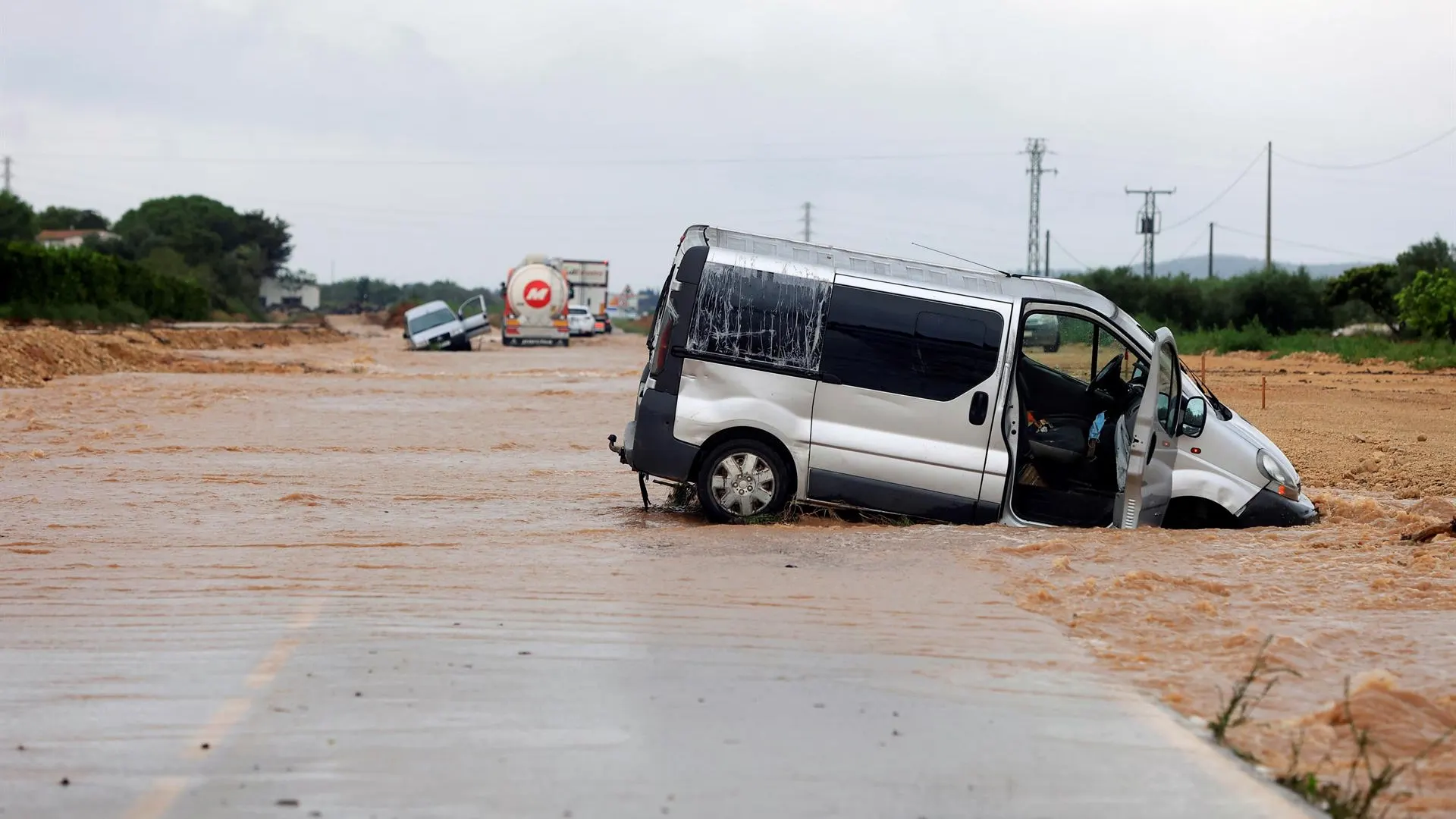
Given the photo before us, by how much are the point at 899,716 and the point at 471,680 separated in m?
1.69

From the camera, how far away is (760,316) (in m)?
10.9

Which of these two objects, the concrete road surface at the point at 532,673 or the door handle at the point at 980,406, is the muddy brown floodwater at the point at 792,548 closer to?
the concrete road surface at the point at 532,673

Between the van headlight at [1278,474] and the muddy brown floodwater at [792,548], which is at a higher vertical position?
the van headlight at [1278,474]

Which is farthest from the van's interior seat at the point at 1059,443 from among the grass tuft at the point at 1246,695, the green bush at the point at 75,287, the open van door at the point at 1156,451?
the green bush at the point at 75,287

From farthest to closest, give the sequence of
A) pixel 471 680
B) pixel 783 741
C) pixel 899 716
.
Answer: pixel 471 680, pixel 899 716, pixel 783 741

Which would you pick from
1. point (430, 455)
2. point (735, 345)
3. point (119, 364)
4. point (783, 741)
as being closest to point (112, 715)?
point (783, 741)

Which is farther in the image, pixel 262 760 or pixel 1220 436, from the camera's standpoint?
pixel 1220 436

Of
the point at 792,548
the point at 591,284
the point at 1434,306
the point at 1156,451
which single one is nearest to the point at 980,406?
the point at 1156,451

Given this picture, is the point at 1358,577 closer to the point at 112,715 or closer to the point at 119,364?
the point at 112,715

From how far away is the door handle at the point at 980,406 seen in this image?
10.7 metres

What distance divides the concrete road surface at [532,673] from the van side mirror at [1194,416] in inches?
54.7

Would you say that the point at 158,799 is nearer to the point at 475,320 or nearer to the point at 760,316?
the point at 760,316

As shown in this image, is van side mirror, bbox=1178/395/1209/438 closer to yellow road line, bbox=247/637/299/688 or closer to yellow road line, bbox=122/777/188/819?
yellow road line, bbox=247/637/299/688

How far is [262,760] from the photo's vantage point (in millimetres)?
5129
